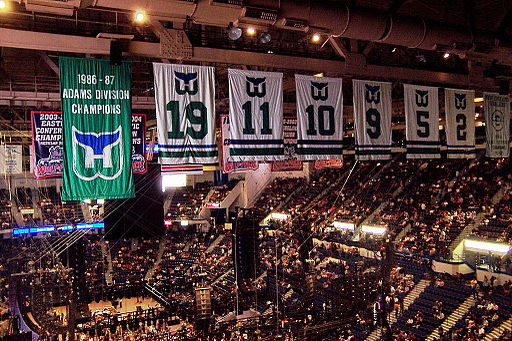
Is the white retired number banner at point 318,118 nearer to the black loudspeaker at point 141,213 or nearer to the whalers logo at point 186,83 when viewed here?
the whalers logo at point 186,83

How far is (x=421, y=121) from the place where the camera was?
1067cm

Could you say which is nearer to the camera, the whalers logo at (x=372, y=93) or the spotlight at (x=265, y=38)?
the spotlight at (x=265, y=38)

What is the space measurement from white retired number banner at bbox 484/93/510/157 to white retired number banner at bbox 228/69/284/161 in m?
5.80

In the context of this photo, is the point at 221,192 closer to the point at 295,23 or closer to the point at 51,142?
the point at 51,142

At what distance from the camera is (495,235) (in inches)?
807

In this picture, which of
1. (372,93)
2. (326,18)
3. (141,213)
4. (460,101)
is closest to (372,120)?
(372,93)

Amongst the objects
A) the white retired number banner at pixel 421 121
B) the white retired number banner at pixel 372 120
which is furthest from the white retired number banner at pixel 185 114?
the white retired number banner at pixel 421 121

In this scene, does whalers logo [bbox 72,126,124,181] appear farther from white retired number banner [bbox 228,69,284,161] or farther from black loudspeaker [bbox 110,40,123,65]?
white retired number banner [bbox 228,69,284,161]

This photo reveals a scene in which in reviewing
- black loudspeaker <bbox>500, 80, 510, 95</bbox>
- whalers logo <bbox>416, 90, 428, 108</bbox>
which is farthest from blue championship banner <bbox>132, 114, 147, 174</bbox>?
black loudspeaker <bbox>500, 80, 510, 95</bbox>

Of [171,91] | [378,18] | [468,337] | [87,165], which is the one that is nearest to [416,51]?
[378,18]

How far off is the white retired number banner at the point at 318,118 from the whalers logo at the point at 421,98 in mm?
1957

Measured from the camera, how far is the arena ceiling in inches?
275

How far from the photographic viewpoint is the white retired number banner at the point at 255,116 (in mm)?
8680

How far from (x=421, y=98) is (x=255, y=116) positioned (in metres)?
4.13
